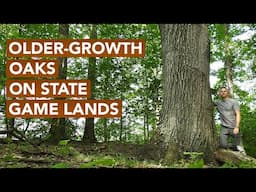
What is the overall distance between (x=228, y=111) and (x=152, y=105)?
215cm

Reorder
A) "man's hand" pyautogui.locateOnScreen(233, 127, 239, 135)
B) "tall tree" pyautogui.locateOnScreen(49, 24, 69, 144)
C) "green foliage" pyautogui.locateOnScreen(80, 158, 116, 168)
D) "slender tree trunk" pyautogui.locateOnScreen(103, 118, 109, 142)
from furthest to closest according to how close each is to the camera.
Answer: "slender tree trunk" pyautogui.locateOnScreen(103, 118, 109, 142), "tall tree" pyautogui.locateOnScreen(49, 24, 69, 144), "man's hand" pyautogui.locateOnScreen(233, 127, 239, 135), "green foliage" pyautogui.locateOnScreen(80, 158, 116, 168)

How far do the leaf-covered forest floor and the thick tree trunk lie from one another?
0.20m

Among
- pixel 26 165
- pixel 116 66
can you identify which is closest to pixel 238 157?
pixel 26 165

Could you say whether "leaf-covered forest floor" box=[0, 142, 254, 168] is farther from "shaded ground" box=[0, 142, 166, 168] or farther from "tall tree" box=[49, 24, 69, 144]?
"tall tree" box=[49, 24, 69, 144]

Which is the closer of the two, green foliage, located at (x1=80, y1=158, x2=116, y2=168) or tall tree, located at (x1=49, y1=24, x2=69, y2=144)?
green foliage, located at (x1=80, y1=158, x2=116, y2=168)

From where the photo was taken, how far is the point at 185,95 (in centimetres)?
557

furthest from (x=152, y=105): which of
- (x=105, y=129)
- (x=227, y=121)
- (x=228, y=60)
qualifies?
(x=228, y=60)

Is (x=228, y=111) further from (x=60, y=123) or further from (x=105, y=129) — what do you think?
(x=60, y=123)

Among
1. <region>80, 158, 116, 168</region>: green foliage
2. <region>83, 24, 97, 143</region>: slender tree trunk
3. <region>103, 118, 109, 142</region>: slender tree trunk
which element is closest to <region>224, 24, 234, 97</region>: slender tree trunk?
<region>103, 118, 109, 142</region>: slender tree trunk

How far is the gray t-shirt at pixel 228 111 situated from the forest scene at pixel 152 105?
0.15 ft

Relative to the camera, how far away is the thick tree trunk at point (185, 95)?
216 inches

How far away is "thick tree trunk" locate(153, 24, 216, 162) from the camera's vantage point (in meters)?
5.48

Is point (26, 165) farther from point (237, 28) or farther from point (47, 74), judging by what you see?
point (237, 28)

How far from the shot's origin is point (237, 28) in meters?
9.48
